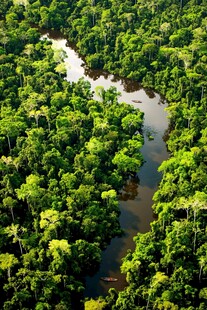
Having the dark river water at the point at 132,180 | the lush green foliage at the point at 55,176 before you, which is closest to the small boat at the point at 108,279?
the dark river water at the point at 132,180

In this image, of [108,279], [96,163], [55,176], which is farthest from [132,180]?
[108,279]

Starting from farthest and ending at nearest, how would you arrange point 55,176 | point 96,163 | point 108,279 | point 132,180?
1. point 132,180
2. point 96,163
3. point 55,176
4. point 108,279

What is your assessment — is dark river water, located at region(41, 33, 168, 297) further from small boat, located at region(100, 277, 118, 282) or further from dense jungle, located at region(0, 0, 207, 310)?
dense jungle, located at region(0, 0, 207, 310)

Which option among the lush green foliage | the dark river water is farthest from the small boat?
the lush green foliage

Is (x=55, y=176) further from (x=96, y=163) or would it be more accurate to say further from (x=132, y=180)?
(x=132, y=180)

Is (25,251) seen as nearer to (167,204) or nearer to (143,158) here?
(167,204)

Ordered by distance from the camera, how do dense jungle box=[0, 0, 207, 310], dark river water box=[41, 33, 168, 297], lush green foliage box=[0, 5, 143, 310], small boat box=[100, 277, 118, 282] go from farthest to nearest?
dark river water box=[41, 33, 168, 297] → small boat box=[100, 277, 118, 282] → lush green foliage box=[0, 5, 143, 310] → dense jungle box=[0, 0, 207, 310]

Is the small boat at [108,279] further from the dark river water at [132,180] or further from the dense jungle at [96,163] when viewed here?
the dense jungle at [96,163]
